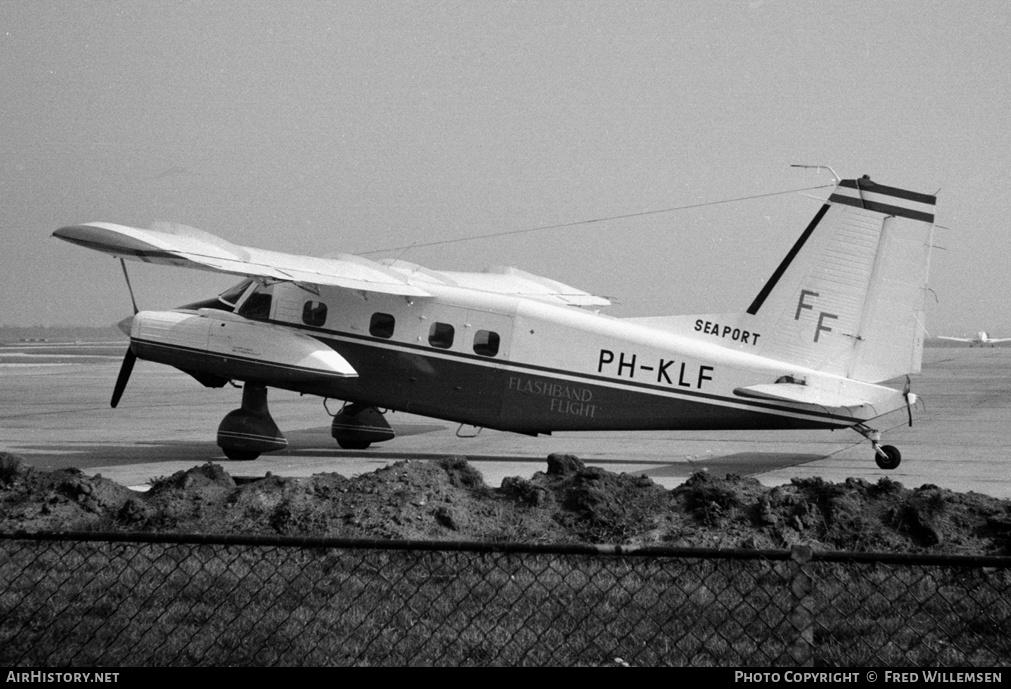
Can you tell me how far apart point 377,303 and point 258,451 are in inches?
127

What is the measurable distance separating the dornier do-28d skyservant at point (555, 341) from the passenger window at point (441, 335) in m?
0.03

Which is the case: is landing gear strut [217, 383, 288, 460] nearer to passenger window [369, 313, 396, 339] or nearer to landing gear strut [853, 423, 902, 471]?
passenger window [369, 313, 396, 339]

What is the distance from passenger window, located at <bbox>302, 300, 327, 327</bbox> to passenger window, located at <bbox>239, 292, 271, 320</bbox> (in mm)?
667

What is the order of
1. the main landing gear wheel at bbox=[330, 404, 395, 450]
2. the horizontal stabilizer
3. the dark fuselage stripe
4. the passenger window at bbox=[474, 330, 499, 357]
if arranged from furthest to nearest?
the main landing gear wheel at bbox=[330, 404, 395, 450] → the passenger window at bbox=[474, 330, 499, 357] → the dark fuselage stripe → the horizontal stabilizer

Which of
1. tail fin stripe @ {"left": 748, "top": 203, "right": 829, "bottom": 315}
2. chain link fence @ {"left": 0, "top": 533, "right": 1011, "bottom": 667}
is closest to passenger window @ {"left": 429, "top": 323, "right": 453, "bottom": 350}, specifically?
tail fin stripe @ {"left": 748, "top": 203, "right": 829, "bottom": 315}

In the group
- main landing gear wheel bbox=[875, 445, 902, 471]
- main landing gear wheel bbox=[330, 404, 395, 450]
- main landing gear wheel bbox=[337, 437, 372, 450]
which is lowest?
main landing gear wheel bbox=[337, 437, 372, 450]

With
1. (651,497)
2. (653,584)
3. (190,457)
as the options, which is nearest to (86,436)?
(190,457)

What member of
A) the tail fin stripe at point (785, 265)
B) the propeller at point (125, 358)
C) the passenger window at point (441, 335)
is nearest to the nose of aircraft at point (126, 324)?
the propeller at point (125, 358)

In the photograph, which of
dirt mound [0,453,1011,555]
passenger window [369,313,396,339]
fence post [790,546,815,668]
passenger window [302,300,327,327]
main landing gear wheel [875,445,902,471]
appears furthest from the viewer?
passenger window [302,300,327,327]

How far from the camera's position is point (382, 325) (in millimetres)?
16891

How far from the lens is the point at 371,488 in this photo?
9961 mm

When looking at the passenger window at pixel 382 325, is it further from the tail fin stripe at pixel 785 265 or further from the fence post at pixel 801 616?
the fence post at pixel 801 616

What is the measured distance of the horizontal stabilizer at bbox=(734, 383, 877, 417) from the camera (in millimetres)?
14680
